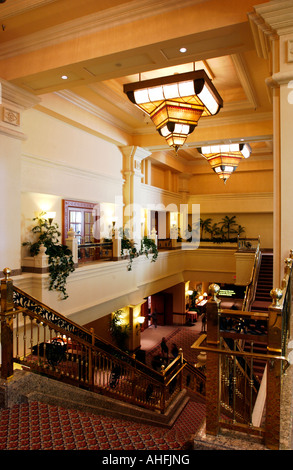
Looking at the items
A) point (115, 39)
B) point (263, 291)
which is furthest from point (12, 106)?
point (263, 291)

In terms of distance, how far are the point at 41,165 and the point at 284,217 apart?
5.95 meters

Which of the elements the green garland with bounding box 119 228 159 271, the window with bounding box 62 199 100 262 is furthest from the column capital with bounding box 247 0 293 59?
the green garland with bounding box 119 228 159 271

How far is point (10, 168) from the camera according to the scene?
625cm

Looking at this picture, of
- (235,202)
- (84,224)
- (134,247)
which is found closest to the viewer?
(84,224)

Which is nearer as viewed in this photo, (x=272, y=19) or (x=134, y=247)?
(x=272, y=19)

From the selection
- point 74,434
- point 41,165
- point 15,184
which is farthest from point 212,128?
→ point 74,434

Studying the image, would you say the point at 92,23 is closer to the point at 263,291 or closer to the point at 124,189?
the point at 124,189

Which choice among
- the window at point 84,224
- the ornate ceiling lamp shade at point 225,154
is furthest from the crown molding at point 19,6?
the ornate ceiling lamp shade at point 225,154

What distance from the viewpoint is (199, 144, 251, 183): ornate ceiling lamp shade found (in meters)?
10.3

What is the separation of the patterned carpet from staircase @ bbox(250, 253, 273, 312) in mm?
7186

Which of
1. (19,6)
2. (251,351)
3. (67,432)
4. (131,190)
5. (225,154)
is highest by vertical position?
(19,6)

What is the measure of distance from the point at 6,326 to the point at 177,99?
5027mm

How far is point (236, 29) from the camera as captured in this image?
14.6ft

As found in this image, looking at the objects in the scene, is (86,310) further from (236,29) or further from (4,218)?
(236,29)
